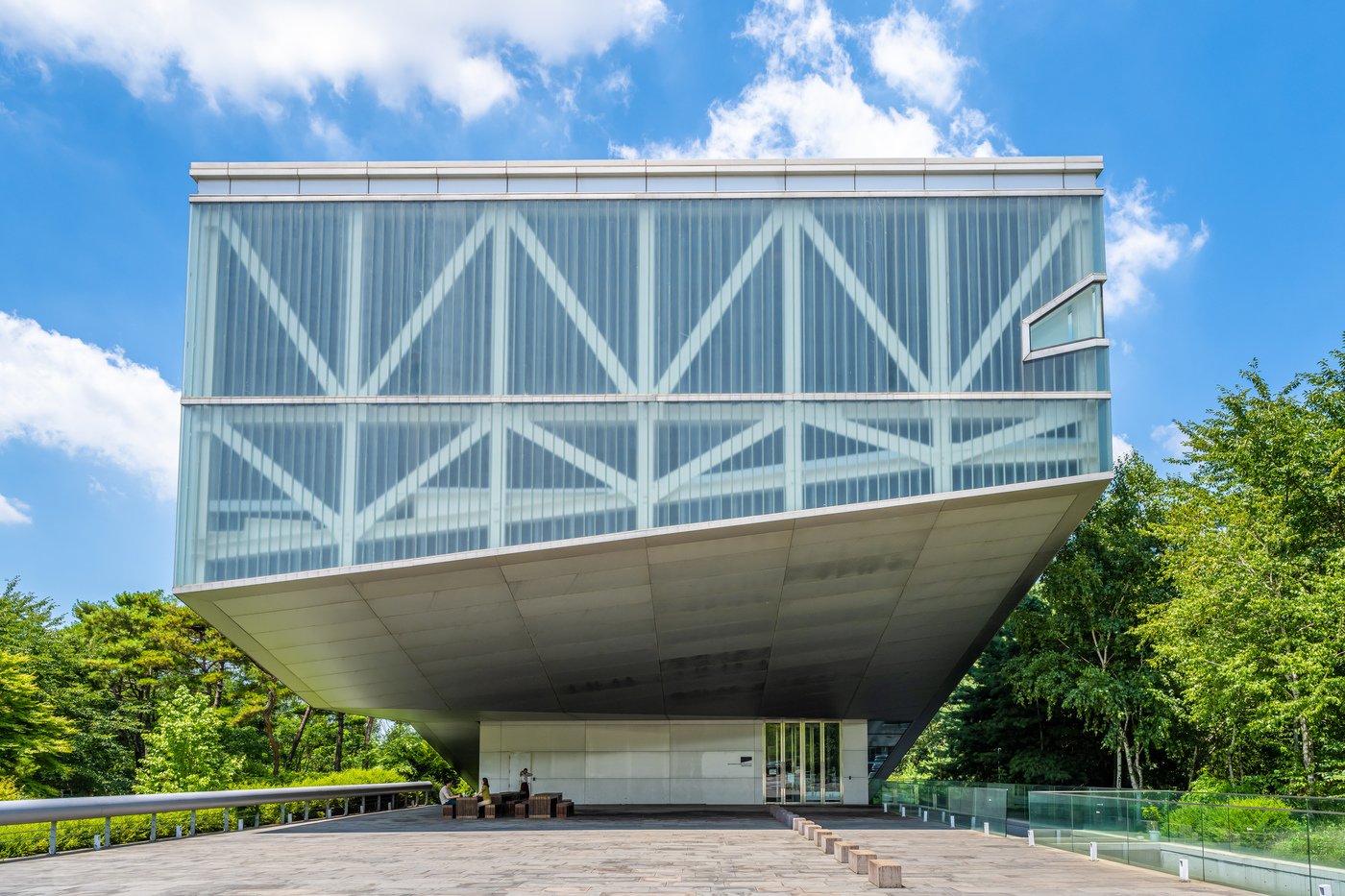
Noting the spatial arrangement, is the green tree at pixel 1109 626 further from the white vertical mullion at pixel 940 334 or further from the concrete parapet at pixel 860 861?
the concrete parapet at pixel 860 861

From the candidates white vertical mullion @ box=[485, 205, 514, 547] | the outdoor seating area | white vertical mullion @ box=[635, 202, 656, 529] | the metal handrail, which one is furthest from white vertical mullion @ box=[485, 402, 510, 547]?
the outdoor seating area

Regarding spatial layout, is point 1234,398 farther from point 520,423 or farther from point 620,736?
point 620,736

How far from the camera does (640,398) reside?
79.4ft

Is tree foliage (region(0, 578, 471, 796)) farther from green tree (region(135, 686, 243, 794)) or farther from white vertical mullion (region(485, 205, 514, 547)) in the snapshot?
white vertical mullion (region(485, 205, 514, 547))

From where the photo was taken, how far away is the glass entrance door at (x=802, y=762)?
35406 millimetres

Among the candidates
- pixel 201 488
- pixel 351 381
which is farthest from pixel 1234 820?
pixel 201 488

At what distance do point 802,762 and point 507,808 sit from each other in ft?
34.3

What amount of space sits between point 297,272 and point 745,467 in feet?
34.5

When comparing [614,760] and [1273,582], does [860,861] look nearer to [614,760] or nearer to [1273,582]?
[1273,582]

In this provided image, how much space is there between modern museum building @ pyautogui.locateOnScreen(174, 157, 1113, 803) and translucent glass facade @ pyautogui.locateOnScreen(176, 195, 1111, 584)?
0.20ft

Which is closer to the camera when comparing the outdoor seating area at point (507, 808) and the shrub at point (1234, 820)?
the shrub at point (1234, 820)

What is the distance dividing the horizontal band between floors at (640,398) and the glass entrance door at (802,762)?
14665 mm

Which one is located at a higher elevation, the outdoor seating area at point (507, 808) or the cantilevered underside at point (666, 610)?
the cantilevered underside at point (666, 610)

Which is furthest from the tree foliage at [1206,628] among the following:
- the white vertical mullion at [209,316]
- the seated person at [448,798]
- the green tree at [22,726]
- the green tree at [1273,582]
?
the green tree at [22,726]
